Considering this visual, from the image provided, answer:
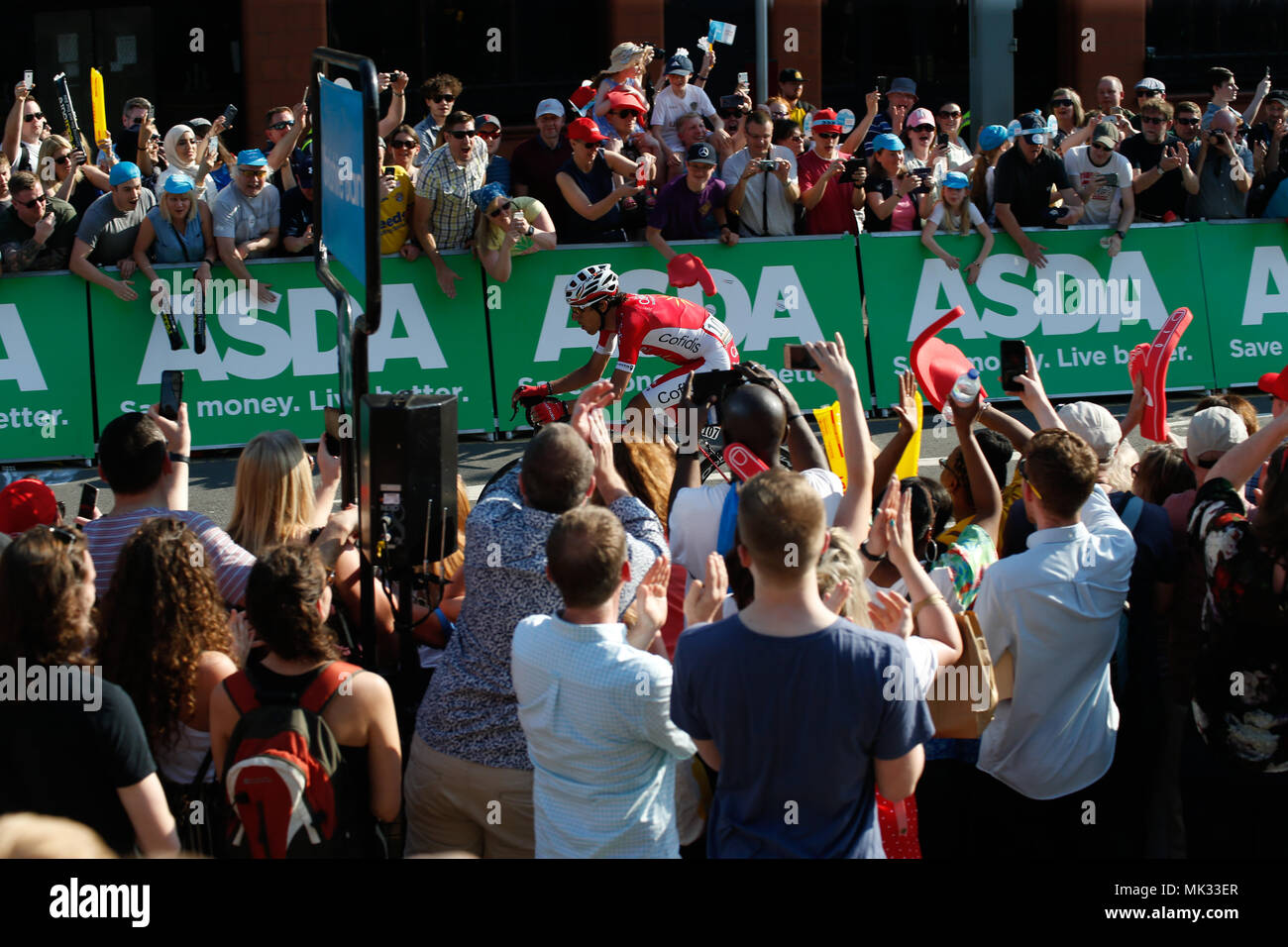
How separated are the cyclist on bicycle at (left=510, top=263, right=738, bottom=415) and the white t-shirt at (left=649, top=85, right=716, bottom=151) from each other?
6013 millimetres

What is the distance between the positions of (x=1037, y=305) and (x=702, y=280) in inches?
127

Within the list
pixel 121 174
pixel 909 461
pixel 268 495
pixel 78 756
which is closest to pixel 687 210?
pixel 121 174

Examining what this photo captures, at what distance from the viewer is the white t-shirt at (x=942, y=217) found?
1143 cm

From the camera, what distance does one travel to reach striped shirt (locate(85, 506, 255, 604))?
4527 mm

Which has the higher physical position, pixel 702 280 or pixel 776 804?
pixel 702 280

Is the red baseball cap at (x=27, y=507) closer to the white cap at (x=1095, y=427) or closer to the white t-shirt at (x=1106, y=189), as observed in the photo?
the white cap at (x=1095, y=427)

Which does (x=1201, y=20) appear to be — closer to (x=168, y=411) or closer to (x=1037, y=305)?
(x=1037, y=305)

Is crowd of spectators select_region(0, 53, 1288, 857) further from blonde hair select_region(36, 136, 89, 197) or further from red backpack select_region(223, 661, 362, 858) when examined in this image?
blonde hair select_region(36, 136, 89, 197)

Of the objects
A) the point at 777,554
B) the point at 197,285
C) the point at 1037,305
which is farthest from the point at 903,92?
the point at 777,554

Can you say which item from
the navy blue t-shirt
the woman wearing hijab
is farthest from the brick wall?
the navy blue t-shirt

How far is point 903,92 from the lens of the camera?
14758 mm

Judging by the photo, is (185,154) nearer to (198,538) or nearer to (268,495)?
(268,495)

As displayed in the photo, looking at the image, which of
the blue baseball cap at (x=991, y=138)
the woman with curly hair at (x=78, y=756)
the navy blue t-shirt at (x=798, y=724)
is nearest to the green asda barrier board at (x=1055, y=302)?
the blue baseball cap at (x=991, y=138)

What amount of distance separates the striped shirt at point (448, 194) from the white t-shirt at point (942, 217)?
3.63 meters
